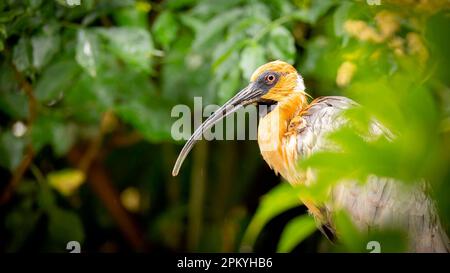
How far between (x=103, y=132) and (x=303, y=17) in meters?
0.91

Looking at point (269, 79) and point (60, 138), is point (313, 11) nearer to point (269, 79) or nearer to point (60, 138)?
point (269, 79)

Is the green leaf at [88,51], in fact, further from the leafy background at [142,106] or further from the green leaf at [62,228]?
the green leaf at [62,228]

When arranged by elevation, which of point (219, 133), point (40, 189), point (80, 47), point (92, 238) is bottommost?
point (92, 238)

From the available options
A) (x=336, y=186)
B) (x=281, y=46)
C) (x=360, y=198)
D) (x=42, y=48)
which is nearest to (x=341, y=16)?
(x=281, y=46)

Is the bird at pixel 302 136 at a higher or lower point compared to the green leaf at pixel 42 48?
lower

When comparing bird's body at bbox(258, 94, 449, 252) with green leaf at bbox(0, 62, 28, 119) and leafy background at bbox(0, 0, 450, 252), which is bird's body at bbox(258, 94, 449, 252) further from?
green leaf at bbox(0, 62, 28, 119)

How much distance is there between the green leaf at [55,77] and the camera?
179 centimetres

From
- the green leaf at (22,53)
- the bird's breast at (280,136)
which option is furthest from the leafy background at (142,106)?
the bird's breast at (280,136)

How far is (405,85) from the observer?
1.57 ft

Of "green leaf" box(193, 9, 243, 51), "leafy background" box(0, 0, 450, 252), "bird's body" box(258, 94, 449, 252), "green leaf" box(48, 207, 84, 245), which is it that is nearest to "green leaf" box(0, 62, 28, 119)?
"leafy background" box(0, 0, 450, 252)

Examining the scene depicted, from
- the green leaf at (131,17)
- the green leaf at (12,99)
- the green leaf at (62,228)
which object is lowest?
the green leaf at (62,228)

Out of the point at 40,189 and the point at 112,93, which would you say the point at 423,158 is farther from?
the point at 40,189
